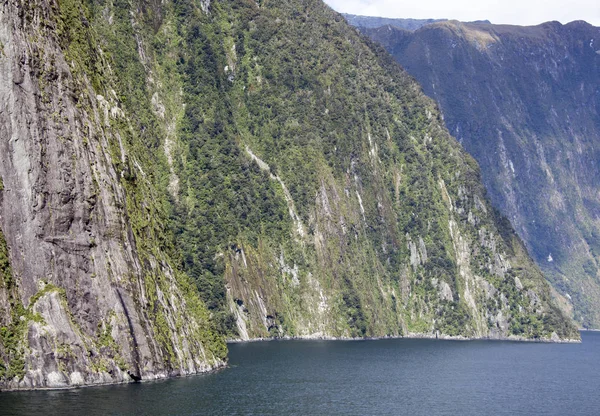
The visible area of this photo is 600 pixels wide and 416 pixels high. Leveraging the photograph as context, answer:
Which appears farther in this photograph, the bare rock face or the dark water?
the bare rock face

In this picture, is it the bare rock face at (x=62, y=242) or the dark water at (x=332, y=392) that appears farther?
the bare rock face at (x=62, y=242)

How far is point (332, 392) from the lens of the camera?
143625mm

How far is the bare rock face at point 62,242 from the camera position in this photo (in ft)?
362

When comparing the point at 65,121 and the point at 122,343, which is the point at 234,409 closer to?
the point at 122,343

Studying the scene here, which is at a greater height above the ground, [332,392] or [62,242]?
[62,242]

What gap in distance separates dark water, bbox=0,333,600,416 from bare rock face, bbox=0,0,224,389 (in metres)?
4.15

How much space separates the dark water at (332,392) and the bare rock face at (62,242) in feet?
13.6

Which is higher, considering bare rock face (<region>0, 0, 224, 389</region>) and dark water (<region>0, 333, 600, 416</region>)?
bare rock face (<region>0, 0, 224, 389</region>)

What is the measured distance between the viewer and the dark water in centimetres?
10856

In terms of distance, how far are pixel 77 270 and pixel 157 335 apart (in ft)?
52.3

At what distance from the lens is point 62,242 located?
117 meters

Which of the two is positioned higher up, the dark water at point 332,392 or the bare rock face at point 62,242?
the bare rock face at point 62,242

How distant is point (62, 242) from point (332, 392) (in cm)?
4915

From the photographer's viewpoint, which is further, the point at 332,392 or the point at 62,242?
the point at 332,392
